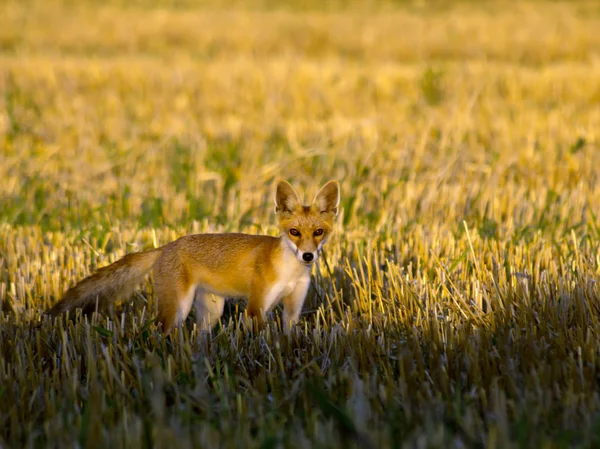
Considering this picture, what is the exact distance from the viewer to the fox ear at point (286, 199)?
5.17 meters

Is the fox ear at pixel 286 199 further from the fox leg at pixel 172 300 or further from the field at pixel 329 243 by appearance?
the fox leg at pixel 172 300

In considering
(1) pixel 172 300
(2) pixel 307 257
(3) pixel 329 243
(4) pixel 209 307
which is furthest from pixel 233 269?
(3) pixel 329 243

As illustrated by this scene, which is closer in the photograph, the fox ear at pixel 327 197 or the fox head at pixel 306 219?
the fox head at pixel 306 219

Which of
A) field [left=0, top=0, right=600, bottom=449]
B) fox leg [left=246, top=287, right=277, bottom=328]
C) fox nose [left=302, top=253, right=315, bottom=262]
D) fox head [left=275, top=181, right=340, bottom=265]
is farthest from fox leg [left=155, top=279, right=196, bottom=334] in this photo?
fox nose [left=302, top=253, right=315, bottom=262]

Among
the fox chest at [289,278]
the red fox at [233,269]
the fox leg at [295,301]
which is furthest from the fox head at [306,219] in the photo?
the fox leg at [295,301]

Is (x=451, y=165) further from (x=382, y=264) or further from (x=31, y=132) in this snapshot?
(x=31, y=132)

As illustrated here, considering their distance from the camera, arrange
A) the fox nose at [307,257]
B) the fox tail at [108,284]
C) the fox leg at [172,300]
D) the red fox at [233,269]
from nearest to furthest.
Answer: the fox nose at [307,257] < the red fox at [233,269] < the fox leg at [172,300] < the fox tail at [108,284]

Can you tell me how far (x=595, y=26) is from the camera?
22.5 m

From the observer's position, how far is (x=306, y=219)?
5059 millimetres

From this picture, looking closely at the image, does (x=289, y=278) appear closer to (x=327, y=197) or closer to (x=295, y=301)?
(x=295, y=301)

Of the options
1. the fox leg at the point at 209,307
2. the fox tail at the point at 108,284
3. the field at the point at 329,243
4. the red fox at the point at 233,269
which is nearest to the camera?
the field at the point at 329,243

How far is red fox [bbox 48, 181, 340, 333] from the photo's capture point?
5.11 meters

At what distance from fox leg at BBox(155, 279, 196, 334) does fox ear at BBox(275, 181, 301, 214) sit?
776mm

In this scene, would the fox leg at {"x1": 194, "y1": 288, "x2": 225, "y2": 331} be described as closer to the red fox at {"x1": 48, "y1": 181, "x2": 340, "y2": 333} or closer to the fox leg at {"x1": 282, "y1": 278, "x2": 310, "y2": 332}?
the red fox at {"x1": 48, "y1": 181, "x2": 340, "y2": 333}
